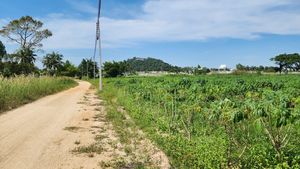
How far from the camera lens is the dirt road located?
7.16 m

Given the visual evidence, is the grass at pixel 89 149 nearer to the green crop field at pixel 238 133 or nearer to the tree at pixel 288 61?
the green crop field at pixel 238 133

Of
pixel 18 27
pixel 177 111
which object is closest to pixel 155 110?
pixel 177 111

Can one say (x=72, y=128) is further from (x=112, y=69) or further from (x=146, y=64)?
(x=146, y=64)

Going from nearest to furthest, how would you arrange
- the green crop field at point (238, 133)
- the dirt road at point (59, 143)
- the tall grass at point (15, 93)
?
the green crop field at point (238, 133)
the dirt road at point (59, 143)
the tall grass at point (15, 93)

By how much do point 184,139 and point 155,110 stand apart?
4.94 m

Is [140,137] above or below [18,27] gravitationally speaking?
below

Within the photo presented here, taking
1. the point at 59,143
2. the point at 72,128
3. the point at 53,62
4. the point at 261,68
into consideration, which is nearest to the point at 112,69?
the point at 53,62

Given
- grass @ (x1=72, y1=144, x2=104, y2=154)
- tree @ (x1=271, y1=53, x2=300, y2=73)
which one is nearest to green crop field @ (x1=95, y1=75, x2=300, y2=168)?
grass @ (x1=72, y1=144, x2=104, y2=154)

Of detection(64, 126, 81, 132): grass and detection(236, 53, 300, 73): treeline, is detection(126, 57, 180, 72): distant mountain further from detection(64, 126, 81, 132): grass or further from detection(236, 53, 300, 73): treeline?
detection(64, 126, 81, 132): grass

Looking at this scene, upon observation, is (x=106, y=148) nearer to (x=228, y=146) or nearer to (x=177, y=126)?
(x=177, y=126)

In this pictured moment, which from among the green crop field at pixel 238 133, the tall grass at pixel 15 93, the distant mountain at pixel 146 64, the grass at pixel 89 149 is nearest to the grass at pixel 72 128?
the green crop field at pixel 238 133

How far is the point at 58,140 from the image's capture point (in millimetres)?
9406

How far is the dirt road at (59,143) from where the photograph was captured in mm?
7164

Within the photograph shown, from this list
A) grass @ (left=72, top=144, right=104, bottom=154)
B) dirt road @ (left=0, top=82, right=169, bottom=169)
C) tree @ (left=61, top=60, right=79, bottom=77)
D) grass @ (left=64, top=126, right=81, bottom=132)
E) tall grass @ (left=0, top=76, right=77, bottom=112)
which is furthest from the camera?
tree @ (left=61, top=60, right=79, bottom=77)
